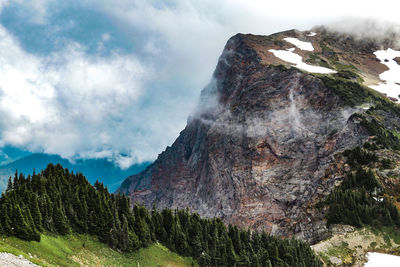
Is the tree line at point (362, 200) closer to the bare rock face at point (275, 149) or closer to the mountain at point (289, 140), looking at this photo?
the mountain at point (289, 140)

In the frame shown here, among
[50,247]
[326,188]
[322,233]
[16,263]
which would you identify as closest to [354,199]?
[322,233]

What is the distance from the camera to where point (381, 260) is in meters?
79.6

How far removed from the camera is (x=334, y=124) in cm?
15200

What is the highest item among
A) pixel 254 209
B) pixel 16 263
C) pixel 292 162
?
pixel 292 162

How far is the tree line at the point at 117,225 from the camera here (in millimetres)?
52938

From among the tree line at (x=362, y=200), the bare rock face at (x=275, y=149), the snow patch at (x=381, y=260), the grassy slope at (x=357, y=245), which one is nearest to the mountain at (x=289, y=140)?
the bare rock face at (x=275, y=149)

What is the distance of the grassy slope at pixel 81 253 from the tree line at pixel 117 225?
1.64m

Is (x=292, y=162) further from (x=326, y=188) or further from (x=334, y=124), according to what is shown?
(x=326, y=188)

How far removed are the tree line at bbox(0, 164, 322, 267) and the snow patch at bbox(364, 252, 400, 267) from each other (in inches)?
493

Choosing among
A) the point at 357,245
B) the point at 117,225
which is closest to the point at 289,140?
the point at 357,245

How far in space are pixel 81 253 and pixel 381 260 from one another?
222 ft

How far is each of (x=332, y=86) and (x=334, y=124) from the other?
842 inches

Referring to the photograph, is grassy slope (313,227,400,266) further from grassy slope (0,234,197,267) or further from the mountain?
grassy slope (0,234,197,267)

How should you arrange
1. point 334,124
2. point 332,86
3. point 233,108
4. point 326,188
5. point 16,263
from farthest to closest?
point 233,108 → point 332,86 → point 334,124 → point 326,188 → point 16,263
